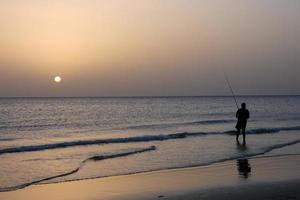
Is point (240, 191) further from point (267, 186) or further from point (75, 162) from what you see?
point (75, 162)

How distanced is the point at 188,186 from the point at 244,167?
3.43 meters

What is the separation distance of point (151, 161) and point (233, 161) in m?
2.60

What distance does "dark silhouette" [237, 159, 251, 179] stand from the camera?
1210 centimetres

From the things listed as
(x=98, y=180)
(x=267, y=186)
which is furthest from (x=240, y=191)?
(x=98, y=180)

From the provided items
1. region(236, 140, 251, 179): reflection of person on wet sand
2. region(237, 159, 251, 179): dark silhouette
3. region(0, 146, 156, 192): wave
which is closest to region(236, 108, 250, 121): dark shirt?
region(0, 146, 156, 192): wave

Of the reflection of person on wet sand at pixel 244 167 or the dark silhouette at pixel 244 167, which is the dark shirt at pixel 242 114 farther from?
the dark silhouette at pixel 244 167

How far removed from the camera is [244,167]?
13.5 meters

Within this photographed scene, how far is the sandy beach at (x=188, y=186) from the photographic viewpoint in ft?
31.0

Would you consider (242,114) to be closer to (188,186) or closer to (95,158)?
(95,158)

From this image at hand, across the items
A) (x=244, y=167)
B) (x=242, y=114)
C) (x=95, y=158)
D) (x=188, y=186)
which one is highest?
(x=242, y=114)

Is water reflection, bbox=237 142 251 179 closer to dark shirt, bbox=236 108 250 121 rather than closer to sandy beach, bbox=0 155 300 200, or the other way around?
sandy beach, bbox=0 155 300 200

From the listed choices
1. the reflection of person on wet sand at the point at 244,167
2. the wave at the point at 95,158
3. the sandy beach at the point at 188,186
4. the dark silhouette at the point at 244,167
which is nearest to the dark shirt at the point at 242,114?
the wave at the point at 95,158

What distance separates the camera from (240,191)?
9656mm

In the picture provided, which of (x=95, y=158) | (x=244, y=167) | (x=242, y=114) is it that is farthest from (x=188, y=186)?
(x=242, y=114)
